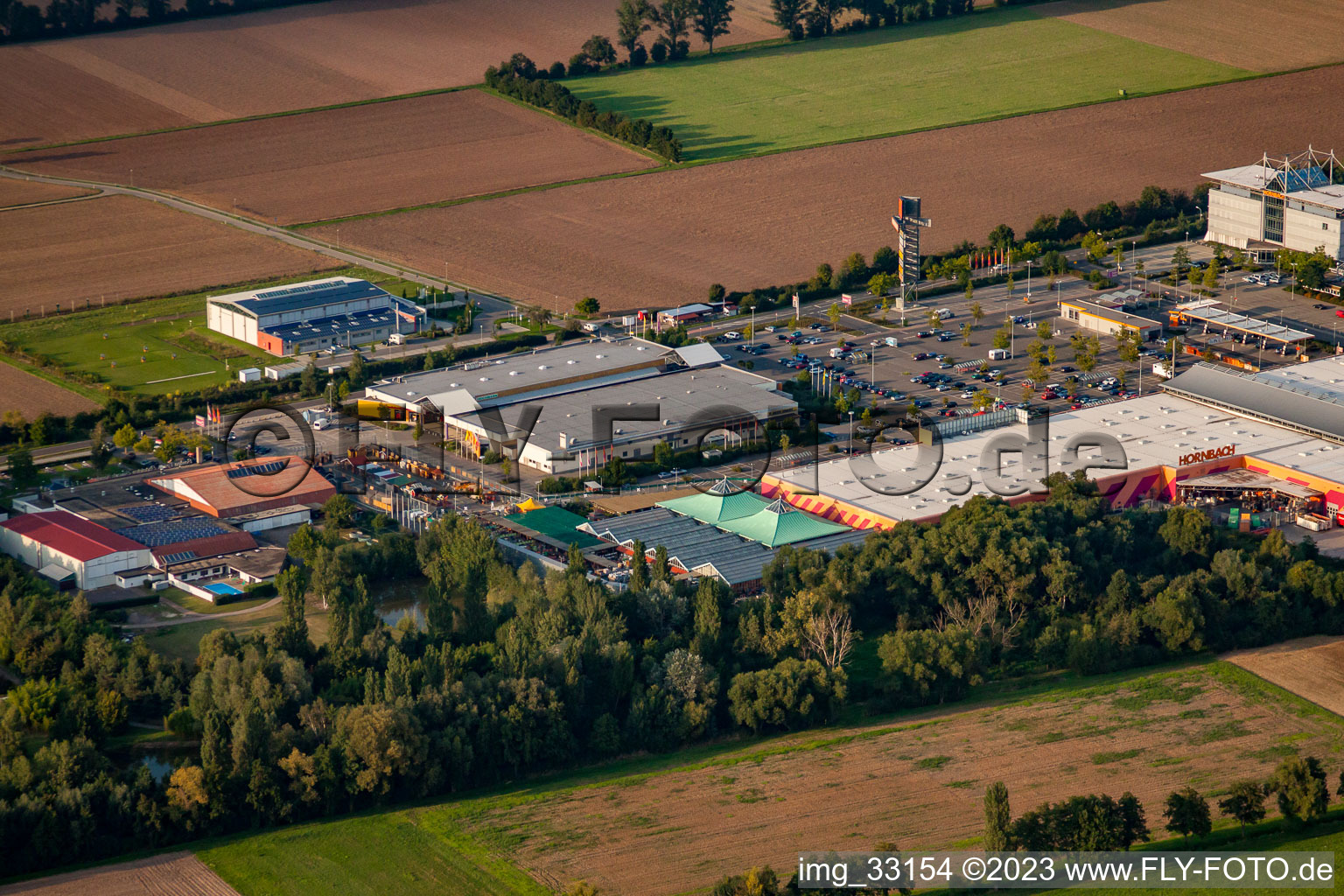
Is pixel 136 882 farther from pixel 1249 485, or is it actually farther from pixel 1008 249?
pixel 1008 249

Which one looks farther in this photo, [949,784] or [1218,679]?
[1218,679]

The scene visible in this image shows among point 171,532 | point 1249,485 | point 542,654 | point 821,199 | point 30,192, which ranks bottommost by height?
point 1249,485

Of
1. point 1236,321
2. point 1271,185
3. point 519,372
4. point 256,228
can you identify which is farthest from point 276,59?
point 1236,321

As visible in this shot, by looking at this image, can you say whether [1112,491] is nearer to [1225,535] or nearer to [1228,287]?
[1225,535]

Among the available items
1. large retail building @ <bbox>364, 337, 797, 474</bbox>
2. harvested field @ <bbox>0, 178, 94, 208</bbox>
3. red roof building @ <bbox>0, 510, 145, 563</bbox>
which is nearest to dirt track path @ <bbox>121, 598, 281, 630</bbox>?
red roof building @ <bbox>0, 510, 145, 563</bbox>

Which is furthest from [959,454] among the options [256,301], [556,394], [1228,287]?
[256,301]

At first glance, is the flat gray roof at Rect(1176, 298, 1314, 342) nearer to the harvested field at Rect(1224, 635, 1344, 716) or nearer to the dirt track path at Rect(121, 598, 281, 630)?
the harvested field at Rect(1224, 635, 1344, 716)
